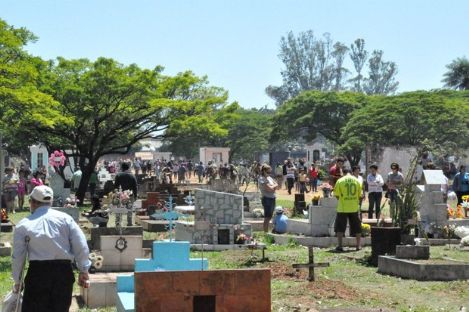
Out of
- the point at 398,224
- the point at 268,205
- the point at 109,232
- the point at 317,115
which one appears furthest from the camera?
the point at 317,115

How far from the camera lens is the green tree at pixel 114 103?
28938 millimetres

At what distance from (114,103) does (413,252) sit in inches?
760

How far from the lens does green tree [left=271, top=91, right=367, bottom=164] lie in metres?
62.0

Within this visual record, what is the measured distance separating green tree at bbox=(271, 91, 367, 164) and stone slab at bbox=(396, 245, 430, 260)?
48611 millimetres

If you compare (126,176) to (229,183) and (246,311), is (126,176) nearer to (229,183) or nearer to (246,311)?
(229,183)

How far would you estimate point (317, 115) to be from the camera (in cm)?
6222

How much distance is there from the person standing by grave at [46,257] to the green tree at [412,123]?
4217 cm

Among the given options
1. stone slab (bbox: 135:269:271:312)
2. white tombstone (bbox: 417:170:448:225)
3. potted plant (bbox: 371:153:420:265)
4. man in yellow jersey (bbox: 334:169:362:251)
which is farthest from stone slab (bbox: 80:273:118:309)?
white tombstone (bbox: 417:170:448:225)

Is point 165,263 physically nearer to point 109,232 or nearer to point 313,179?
point 109,232

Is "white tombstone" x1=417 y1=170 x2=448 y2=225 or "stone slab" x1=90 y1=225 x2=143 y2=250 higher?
"white tombstone" x1=417 y1=170 x2=448 y2=225

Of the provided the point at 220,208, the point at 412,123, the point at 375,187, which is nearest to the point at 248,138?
the point at 412,123

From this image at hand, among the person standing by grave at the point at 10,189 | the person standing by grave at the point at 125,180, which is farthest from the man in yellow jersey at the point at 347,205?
the person standing by grave at the point at 10,189

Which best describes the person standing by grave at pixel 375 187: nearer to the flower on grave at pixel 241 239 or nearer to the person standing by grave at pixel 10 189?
the flower on grave at pixel 241 239

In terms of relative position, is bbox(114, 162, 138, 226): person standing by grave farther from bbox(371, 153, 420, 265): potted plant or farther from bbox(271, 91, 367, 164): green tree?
bbox(271, 91, 367, 164): green tree
